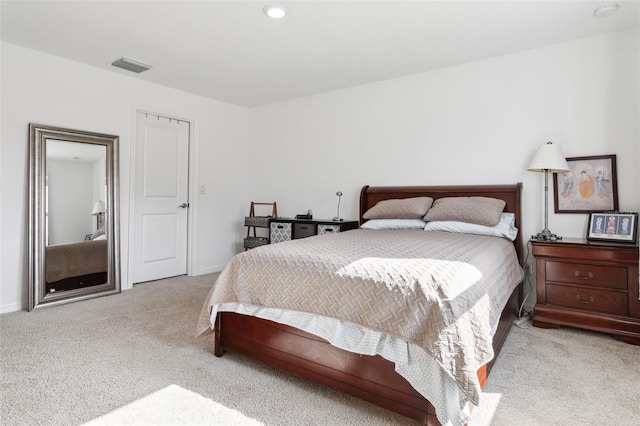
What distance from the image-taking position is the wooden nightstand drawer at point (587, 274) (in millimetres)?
2492

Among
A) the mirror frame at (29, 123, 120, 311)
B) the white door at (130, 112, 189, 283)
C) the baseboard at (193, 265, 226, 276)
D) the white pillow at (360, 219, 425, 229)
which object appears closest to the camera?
the mirror frame at (29, 123, 120, 311)

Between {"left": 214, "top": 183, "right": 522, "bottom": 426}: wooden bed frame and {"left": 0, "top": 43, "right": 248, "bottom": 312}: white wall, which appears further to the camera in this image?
{"left": 0, "top": 43, "right": 248, "bottom": 312}: white wall

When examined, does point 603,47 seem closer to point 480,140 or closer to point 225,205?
point 480,140

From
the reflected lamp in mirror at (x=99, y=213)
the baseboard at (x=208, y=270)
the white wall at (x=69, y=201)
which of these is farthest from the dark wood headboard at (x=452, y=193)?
the white wall at (x=69, y=201)

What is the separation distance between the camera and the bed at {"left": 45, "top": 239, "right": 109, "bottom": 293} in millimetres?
3311

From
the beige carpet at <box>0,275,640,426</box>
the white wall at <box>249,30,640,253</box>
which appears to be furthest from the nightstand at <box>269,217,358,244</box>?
the beige carpet at <box>0,275,640,426</box>

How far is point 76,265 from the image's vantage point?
3482mm

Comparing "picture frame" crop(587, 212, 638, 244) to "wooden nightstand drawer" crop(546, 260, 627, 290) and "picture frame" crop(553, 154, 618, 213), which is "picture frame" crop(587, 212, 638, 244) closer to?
"picture frame" crop(553, 154, 618, 213)

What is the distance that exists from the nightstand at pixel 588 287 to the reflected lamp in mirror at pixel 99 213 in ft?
13.2

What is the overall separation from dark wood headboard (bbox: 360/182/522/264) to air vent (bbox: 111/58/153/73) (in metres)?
2.59

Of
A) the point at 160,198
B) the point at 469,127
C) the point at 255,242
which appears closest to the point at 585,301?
the point at 469,127

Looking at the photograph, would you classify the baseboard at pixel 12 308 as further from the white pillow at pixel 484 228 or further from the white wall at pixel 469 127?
the white pillow at pixel 484 228

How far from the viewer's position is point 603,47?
9.36 ft

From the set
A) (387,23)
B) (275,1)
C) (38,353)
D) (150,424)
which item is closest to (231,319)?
(150,424)
